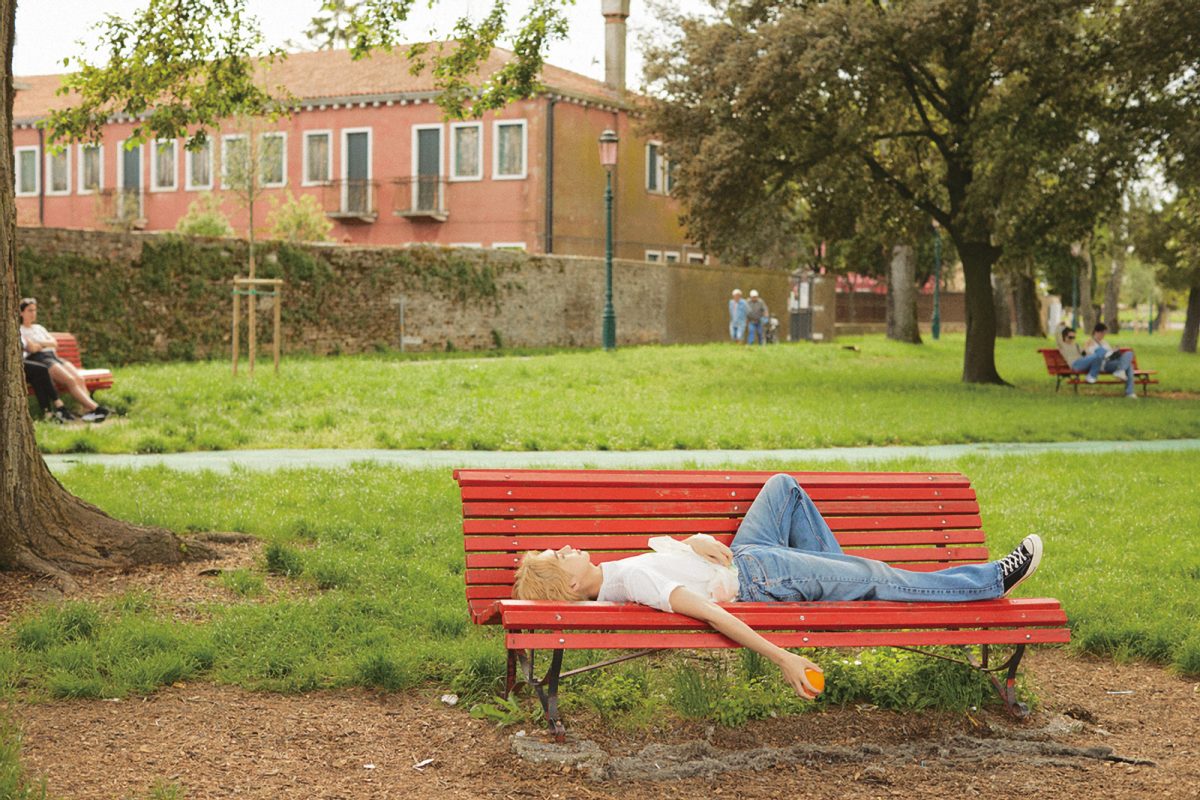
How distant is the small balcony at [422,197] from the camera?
3925 cm

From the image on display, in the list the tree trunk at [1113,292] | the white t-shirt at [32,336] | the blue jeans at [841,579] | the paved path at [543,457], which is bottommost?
the paved path at [543,457]

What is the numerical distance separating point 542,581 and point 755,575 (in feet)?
2.75

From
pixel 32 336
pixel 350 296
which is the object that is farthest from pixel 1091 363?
pixel 32 336

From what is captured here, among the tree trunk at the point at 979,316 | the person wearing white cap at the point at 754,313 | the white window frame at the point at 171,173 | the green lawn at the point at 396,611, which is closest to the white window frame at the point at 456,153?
the person wearing white cap at the point at 754,313

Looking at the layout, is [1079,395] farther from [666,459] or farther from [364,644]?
[364,644]

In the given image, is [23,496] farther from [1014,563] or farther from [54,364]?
[54,364]

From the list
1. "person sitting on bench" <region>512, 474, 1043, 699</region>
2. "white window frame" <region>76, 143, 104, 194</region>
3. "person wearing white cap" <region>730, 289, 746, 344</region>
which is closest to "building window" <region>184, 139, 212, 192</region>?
"white window frame" <region>76, 143, 104, 194</region>

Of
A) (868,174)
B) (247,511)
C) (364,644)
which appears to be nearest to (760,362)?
(868,174)

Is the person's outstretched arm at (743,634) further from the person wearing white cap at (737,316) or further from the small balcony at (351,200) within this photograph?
the small balcony at (351,200)

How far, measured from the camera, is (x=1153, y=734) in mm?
5184

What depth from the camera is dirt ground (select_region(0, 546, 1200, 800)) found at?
4449 millimetres

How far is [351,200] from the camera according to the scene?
1582 inches

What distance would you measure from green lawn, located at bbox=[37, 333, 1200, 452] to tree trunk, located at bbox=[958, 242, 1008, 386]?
0.58m

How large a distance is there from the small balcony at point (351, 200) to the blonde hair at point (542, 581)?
1398 inches
